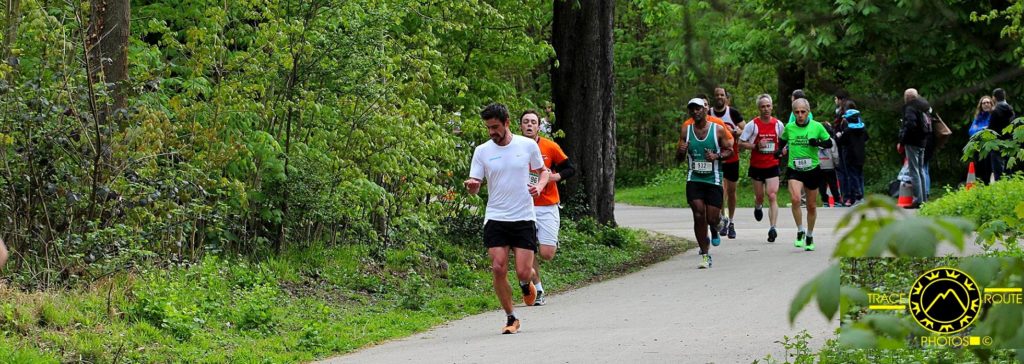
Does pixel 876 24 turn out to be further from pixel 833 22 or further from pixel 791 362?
pixel 791 362

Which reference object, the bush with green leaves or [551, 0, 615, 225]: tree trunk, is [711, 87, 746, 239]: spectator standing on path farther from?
the bush with green leaves

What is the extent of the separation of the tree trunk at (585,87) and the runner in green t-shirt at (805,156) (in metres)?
2.88

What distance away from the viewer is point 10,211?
10109 mm

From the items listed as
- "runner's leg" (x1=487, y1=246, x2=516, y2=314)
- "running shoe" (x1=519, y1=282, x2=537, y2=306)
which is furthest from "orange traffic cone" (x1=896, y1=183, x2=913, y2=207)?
"runner's leg" (x1=487, y1=246, x2=516, y2=314)

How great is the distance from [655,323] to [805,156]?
21.8 feet

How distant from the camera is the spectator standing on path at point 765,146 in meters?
17.1

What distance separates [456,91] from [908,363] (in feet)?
32.3

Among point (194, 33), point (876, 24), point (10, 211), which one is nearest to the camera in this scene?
point (10, 211)

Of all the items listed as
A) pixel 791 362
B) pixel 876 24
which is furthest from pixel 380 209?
pixel 876 24

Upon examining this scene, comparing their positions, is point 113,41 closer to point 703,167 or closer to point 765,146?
point 703,167

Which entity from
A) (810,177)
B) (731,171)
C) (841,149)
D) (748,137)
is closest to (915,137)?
(841,149)

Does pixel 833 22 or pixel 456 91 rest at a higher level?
pixel 833 22

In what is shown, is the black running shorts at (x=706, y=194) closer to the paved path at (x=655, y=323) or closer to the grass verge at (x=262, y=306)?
the paved path at (x=655, y=323)

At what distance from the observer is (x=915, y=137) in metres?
23.5
